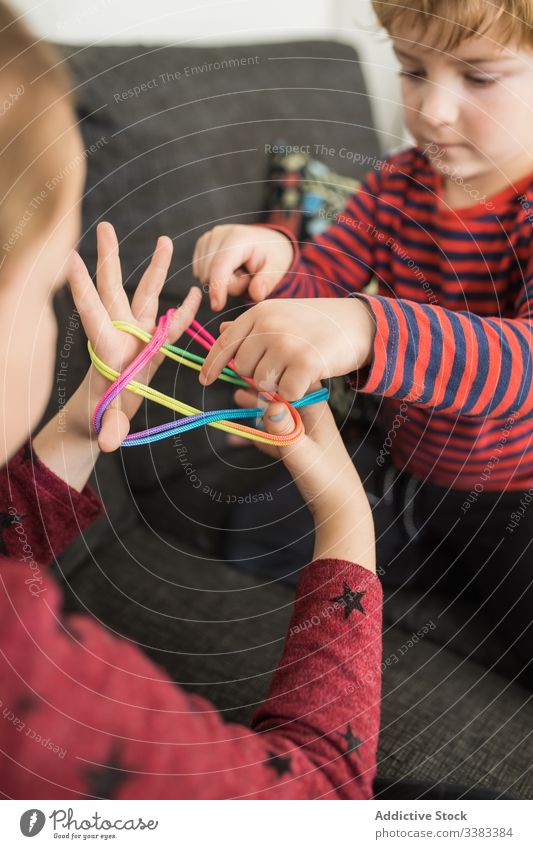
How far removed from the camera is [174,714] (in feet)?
1.18

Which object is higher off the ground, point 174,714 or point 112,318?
point 112,318

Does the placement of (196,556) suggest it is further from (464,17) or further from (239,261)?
(464,17)

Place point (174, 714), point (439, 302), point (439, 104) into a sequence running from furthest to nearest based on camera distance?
point (439, 302) < point (439, 104) < point (174, 714)

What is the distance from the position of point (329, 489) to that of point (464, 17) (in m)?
0.29

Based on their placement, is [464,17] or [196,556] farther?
[196,556]

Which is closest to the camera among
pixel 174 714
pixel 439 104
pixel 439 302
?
pixel 174 714

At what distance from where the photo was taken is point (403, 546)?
0.56 meters

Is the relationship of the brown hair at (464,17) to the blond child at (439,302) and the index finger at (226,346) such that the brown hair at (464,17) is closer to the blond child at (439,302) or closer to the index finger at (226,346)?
the blond child at (439,302)

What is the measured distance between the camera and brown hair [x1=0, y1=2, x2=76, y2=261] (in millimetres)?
394

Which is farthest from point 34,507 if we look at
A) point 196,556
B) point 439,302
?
point 439,302

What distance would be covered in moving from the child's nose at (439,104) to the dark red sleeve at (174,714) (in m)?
0.29
